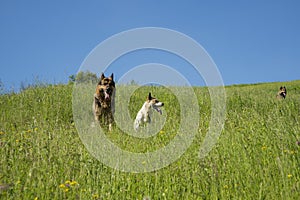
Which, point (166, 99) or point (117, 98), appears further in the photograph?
point (166, 99)

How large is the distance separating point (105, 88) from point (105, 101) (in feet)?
1.37

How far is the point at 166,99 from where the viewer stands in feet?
41.9

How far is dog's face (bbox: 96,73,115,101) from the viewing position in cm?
926

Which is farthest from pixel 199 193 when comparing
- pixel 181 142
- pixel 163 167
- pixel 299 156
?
pixel 181 142

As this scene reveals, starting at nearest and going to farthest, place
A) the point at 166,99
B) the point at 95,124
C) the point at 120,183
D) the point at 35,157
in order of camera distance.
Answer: the point at 120,183 → the point at 35,157 → the point at 95,124 → the point at 166,99

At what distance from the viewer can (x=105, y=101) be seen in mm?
9484

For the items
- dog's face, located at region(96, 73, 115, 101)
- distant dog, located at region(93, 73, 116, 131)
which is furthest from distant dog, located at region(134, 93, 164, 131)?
dog's face, located at region(96, 73, 115, 101)

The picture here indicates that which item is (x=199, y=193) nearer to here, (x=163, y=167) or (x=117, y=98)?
(x=163, y=167)

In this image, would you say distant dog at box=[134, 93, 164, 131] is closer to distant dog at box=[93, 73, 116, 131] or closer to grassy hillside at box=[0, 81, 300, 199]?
distant dog at box=[93, 73, 116, 131]

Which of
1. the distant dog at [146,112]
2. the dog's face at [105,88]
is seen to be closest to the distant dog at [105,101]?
the dog's face at [105,88]

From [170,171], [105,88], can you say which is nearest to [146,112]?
[105,88]

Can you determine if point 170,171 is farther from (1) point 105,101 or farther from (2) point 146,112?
(1) point 105,101

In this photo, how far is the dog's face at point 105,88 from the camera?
364 inches

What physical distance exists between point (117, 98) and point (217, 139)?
6.02 metres
